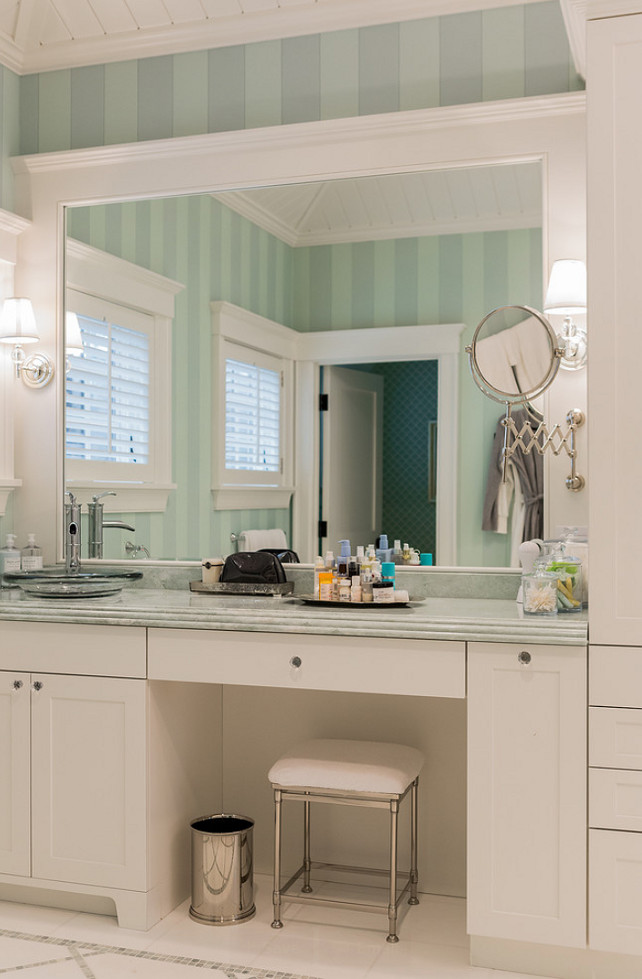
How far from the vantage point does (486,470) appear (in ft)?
9.15

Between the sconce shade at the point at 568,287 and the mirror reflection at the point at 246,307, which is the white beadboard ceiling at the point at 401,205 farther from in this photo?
the sconce shade at the point at 568,287

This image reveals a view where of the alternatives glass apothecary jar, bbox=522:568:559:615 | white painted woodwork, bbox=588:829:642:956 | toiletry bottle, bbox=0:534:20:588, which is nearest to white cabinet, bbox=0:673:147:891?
toiletry bottle, bbox=0:534:20:588

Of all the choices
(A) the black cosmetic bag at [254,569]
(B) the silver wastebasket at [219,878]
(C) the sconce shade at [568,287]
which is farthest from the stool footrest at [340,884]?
(C) the sconce shade at [568,287]

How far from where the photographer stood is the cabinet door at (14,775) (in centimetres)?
267

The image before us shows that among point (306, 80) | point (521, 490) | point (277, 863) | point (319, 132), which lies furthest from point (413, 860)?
point (306, 80)

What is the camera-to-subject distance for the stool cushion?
2494 mm

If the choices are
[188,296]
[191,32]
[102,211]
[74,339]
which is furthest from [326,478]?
[191,32]

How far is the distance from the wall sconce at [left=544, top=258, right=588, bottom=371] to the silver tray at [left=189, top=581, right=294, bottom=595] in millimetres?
1005

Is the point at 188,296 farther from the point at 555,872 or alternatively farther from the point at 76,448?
the point at 555,872

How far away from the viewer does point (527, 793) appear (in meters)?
2.30

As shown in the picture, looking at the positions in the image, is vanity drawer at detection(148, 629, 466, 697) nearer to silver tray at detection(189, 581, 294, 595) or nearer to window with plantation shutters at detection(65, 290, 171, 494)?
silver tray at detection(189, 581, 294, 595)

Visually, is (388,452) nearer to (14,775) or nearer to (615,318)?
(615,318)

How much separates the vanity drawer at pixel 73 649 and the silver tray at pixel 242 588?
36 cm

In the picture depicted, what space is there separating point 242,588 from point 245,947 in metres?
0.94
